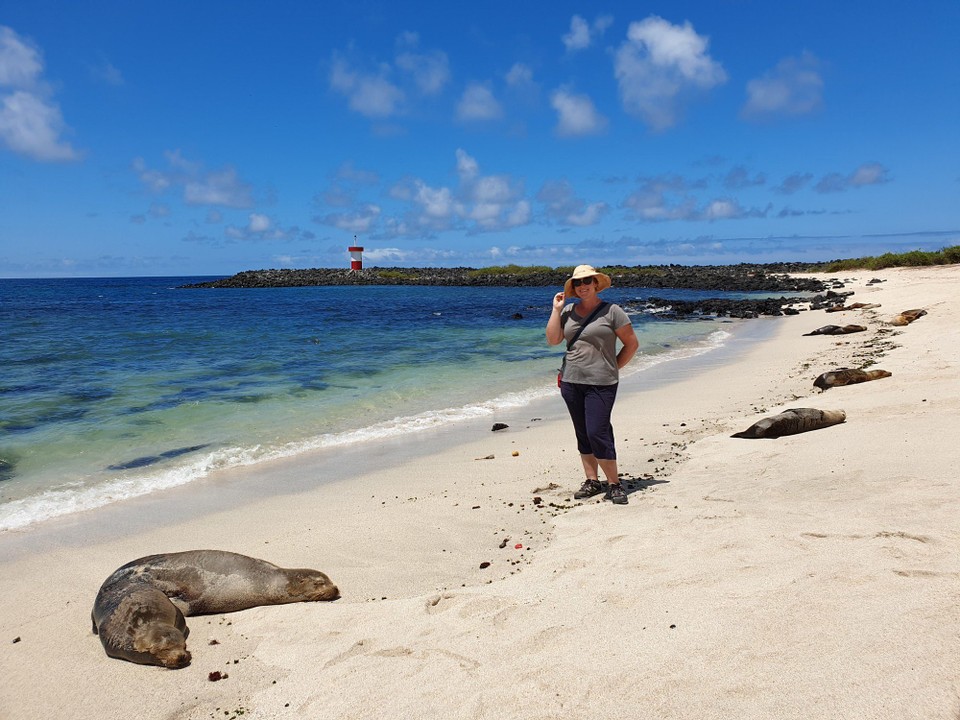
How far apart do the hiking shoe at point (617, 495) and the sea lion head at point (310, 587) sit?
8.44 ft

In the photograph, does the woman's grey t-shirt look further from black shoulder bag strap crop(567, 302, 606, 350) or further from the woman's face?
the woman's face

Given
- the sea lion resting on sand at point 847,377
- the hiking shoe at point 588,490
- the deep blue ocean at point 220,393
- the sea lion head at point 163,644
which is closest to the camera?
the sea lion head at point 163,644

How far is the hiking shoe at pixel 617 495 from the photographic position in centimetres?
555

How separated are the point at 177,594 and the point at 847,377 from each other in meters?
9.97

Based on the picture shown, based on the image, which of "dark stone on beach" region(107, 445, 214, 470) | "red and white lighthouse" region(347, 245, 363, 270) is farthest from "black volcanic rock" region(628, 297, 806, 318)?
"red and white lighthouse" region(347, 245, 363, 270)

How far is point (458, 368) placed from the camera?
16.4 m

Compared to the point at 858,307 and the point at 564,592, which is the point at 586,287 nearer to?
the point at 564,592

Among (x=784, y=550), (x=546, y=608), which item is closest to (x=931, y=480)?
(x=784, y=550)

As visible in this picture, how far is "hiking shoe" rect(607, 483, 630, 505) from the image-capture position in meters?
5.55

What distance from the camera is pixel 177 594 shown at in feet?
13.9

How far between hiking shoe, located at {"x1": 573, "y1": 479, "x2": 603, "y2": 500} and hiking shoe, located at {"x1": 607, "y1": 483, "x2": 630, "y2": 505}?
0.22 meters

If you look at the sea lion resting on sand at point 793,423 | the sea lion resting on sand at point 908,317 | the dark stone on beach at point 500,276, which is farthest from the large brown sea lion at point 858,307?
the dark stone on beach at point 500,276

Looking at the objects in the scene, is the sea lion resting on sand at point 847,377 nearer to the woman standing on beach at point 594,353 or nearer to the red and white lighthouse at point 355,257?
the woman standing on beach at point 594,353

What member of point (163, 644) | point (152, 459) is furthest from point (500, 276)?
point (163, 644)
